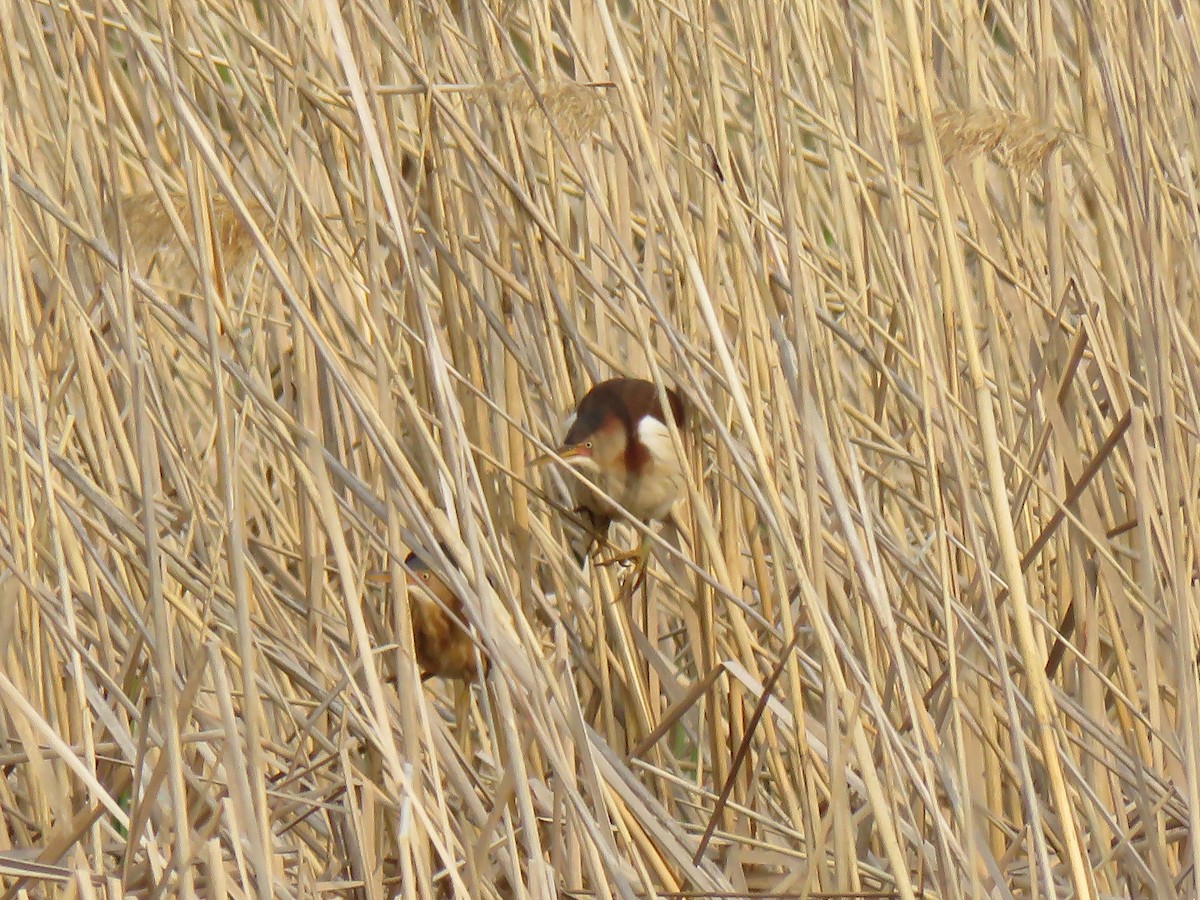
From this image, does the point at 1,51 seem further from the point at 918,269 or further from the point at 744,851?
the point at 744,851

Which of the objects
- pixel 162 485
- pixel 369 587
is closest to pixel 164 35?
pixel 369 587

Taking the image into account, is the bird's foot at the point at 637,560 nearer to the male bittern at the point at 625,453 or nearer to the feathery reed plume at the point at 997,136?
the male bittern at the point at 625,453

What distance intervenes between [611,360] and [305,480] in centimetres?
58

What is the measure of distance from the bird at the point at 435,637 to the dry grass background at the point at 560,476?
2.8 inches

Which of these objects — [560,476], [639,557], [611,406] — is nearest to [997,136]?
[611,406]

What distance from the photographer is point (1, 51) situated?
5.24 ft

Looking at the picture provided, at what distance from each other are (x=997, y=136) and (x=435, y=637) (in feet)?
3.12

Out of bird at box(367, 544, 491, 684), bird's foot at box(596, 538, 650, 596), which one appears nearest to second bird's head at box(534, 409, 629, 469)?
bird's foot at box(596, 538, 650, 596)

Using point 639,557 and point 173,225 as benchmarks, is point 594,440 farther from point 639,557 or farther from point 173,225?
point 173,225

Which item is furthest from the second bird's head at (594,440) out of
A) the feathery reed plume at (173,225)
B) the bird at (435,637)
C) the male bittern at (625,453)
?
the feathery reed plume at (173,225)

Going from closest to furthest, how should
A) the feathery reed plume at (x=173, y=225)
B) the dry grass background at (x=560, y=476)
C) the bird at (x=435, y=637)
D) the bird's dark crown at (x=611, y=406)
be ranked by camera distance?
the dry grass background at (x=560, y=476) < the feathery reed plume at (x=173, y=225) < the bird's dark crown at (x=611, y=406) < the bird at (x=435, y=637)

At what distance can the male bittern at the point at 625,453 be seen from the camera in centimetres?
178

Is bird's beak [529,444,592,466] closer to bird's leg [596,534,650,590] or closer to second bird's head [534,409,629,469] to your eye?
second bird's head [534,409,629,469]

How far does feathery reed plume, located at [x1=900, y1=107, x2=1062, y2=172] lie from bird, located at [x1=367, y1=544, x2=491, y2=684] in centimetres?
A: 85
